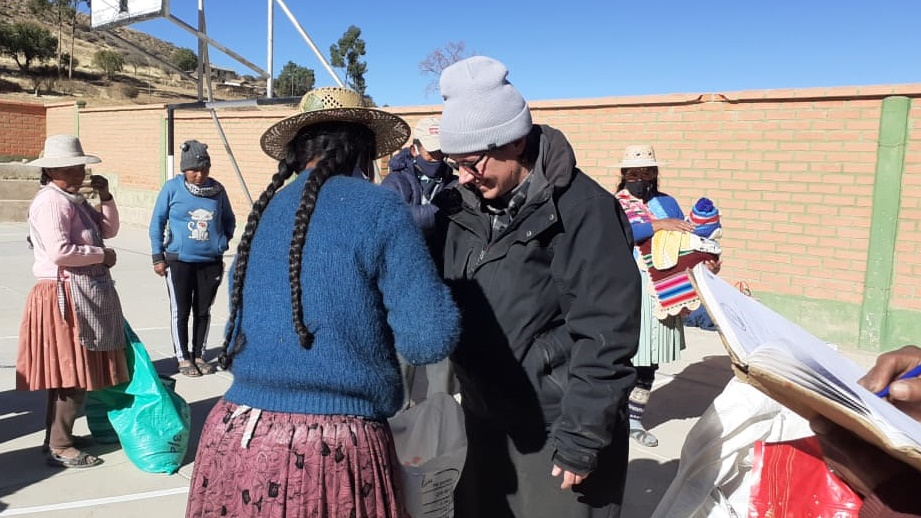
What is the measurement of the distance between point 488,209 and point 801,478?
42.2 inches

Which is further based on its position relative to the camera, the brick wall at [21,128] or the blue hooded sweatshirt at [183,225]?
the brick wall at [21,128]

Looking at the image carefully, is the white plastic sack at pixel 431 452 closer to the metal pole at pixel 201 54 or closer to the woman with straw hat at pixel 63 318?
the woman with straw hat at pixel 63 318

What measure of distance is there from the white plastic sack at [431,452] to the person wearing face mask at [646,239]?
246 cm

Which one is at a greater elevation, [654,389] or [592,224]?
[592,224]

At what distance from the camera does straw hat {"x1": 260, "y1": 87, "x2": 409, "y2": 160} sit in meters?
2.02

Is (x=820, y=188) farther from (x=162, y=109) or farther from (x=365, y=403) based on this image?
(x=162, y=109)

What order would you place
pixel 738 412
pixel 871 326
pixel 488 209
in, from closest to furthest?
pixel 488 209 → pixel 738 412 → pixel 871 326

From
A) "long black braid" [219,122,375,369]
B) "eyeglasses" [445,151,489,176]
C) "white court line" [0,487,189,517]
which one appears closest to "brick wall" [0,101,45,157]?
"white court line" [0,487,189,517]

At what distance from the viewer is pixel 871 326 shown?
7152 mm

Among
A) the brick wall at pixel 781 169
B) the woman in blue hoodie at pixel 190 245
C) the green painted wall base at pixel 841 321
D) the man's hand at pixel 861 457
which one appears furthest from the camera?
the brick wall at pixel 781 169

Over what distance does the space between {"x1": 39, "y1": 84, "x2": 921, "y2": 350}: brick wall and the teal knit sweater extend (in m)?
6.53

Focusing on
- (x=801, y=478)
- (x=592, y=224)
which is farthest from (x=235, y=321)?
(x=801, y=478)

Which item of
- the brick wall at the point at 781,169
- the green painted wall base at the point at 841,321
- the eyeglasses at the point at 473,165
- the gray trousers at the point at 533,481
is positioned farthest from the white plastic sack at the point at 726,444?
the brick wall at the point at 781,169

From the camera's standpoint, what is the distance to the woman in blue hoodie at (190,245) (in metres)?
5.85
